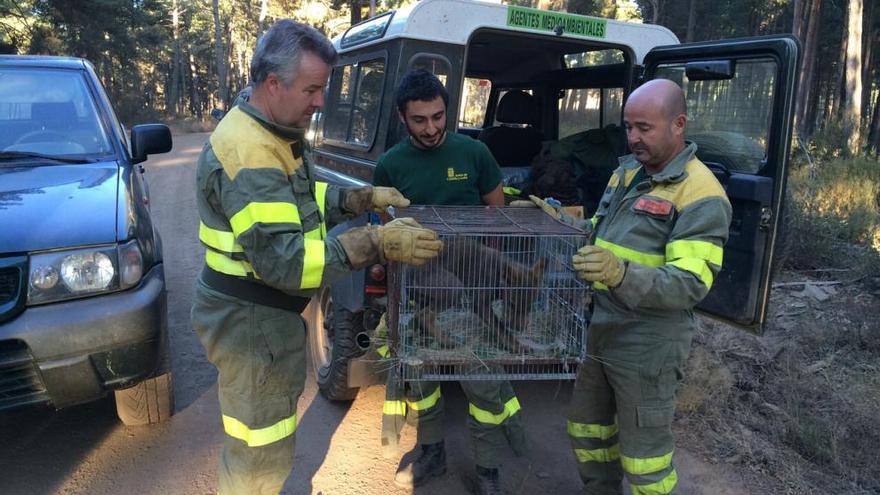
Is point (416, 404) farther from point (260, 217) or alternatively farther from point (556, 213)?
point (260, 217)

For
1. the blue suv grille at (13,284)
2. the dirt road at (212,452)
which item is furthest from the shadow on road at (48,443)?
the blue suv grille at (13,284)

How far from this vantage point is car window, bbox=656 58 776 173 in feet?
10.7

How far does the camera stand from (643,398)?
2.46m

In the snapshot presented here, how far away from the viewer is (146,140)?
386 cm

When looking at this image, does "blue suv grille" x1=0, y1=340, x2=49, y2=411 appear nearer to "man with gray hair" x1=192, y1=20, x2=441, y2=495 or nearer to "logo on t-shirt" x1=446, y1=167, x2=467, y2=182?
"man with gray hair" x1=192, y1=20, x2=441, y2=495

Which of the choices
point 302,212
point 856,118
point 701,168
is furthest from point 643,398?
point 856,118

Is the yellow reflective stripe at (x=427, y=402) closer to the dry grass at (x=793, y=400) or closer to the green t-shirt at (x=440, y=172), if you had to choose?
the green t-shirt at (x=440, y=172)

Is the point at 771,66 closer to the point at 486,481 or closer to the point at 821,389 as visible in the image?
the point at 821,389

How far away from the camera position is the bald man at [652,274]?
7.17ft

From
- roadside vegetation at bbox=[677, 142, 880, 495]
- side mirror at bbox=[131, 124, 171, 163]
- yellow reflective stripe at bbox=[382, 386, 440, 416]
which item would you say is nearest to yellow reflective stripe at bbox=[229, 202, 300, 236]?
yellow reflective stripe at bbox=[382, 386, 440, 416]

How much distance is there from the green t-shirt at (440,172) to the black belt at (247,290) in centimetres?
114

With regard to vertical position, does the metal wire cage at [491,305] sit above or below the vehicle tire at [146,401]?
above

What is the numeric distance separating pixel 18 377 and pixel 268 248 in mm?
1571

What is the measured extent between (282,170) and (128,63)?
28.8 meters
